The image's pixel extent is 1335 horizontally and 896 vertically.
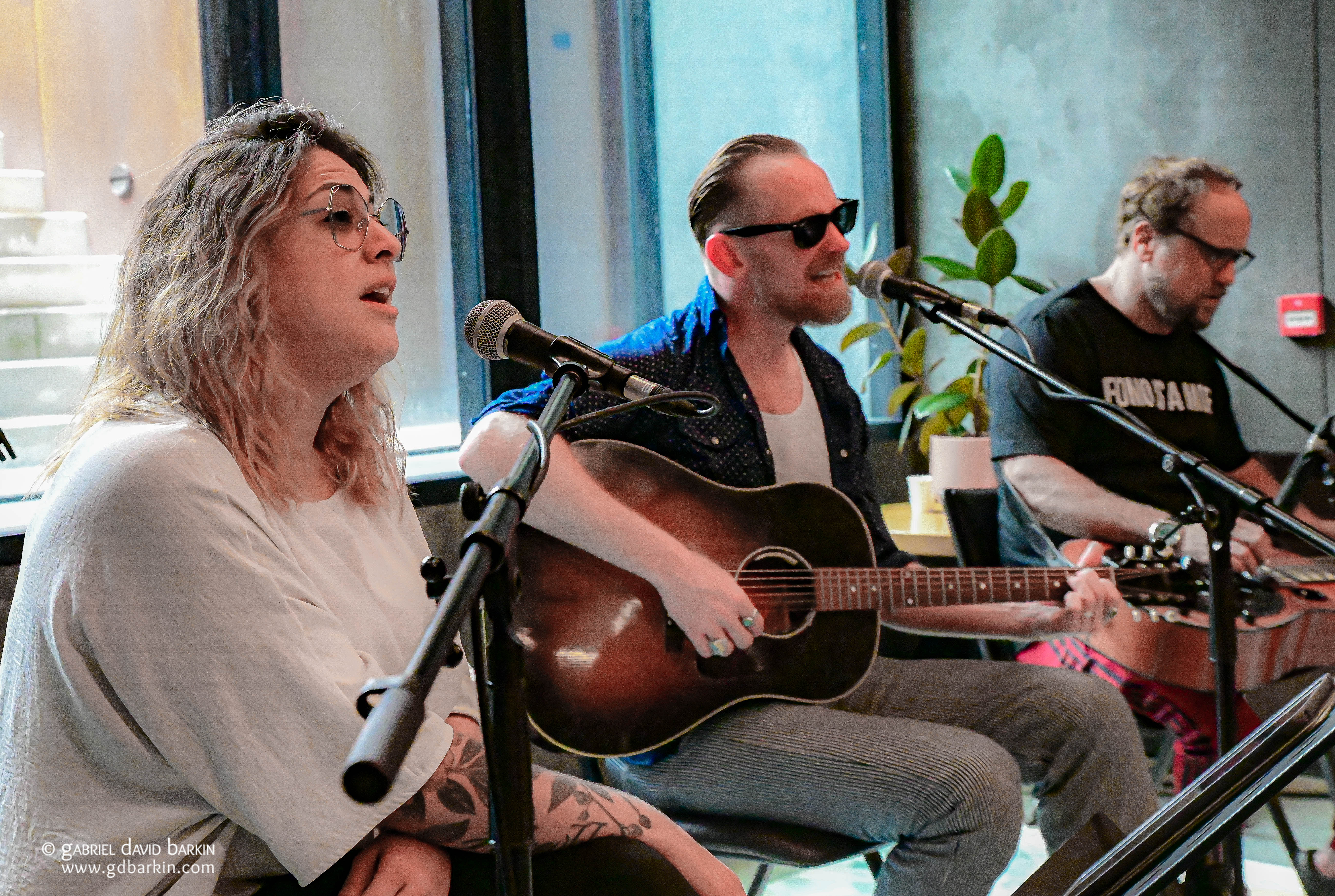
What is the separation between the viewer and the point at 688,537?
1.86 metres

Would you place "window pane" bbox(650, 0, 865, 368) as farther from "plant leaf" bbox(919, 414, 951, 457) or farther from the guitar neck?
the guitar neck

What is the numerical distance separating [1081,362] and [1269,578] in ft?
2.37

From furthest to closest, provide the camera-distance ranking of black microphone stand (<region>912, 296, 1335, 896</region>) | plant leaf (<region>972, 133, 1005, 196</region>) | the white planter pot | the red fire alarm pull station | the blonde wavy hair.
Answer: plant leaf (<region>972, 133, 1005, 196</region>)
the white planter pot
the red fire alarm pull station
black microphone stand (<region>912, 296, 1335, 896</region>)
the blonde wavy hair

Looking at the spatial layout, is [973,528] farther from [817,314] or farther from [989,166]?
[989,166]

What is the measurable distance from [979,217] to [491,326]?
2.76m

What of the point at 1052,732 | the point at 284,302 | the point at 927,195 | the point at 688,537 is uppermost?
the point at 927,195

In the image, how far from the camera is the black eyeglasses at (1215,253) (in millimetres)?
2697

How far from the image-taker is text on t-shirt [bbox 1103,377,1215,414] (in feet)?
8.74

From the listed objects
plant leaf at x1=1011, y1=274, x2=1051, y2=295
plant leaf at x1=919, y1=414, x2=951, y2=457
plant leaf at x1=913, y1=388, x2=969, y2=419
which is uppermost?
plant leaf at x1=1011, y1=274, x2=1051, y2=295

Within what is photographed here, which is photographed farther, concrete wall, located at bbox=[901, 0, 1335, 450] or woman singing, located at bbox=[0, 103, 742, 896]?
→ concrete wall, located at bbox=[901, 0, 1335, 450]

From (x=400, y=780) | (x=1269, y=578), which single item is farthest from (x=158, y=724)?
(x=1269, y=578)

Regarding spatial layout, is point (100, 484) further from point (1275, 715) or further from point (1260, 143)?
point (1260, 143)

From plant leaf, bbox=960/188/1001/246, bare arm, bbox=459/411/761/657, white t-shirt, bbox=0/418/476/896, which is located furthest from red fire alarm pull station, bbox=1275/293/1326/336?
white t-shirt, bbox=0/418/476/896

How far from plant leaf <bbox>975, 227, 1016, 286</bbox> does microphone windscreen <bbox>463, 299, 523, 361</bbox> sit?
8.53 ft
